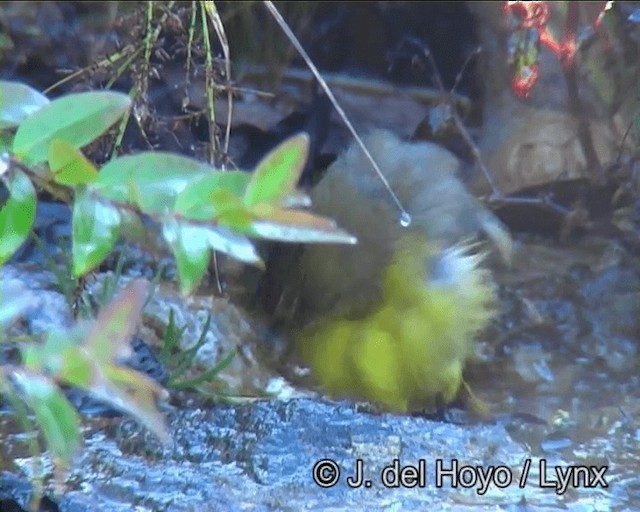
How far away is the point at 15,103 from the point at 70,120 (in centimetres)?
7

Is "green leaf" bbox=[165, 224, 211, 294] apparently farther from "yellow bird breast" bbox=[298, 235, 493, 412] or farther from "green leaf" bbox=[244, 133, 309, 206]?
"yellow bird breast" bbox=[298, 235, 493, 412]

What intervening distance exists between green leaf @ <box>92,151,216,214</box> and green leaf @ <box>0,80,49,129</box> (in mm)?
82

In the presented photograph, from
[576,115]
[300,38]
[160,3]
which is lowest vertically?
[160,3]

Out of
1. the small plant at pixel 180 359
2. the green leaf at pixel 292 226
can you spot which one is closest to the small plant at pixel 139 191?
the green leaf at pixel 292 226

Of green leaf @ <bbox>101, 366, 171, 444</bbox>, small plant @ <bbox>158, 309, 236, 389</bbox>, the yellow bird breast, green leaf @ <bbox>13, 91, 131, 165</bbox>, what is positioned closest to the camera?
green leaf @ <bbox>101, 366, 171, 444</bbox>

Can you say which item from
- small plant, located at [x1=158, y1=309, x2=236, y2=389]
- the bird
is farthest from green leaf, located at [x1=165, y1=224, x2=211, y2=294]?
the bird

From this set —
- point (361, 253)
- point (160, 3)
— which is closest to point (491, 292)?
point (361, 253)

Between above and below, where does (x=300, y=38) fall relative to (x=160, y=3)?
above

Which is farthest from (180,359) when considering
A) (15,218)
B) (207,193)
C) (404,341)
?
(207,193)

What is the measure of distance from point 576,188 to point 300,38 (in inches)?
24.0

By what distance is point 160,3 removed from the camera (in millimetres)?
1286

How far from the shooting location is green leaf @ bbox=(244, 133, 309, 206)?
1.90 feet

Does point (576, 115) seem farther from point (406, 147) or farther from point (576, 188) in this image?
point (406, 147)

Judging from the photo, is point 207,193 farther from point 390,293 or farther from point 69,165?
point 390,293
